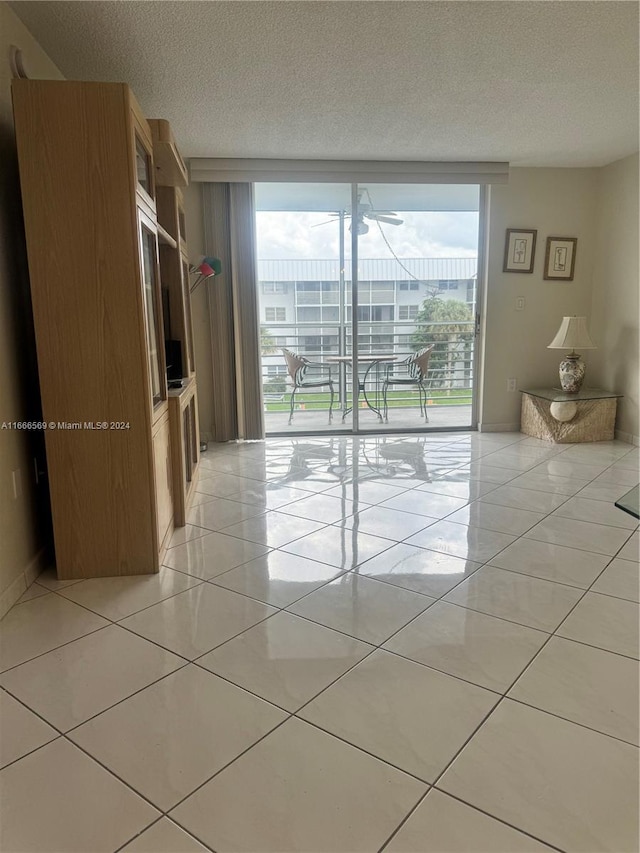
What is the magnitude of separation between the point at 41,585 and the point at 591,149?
480cm

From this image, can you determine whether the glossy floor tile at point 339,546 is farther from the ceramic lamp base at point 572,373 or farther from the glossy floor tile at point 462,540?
the ceramic lamp base at point 572,373

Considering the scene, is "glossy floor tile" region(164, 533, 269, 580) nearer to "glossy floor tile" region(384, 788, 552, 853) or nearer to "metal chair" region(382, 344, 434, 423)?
"glossy floor tile" region(384, 788, 552, 853)

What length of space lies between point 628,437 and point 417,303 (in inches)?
86.3

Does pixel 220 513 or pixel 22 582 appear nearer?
pixel 22 582

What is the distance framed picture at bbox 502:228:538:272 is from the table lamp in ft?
2.11

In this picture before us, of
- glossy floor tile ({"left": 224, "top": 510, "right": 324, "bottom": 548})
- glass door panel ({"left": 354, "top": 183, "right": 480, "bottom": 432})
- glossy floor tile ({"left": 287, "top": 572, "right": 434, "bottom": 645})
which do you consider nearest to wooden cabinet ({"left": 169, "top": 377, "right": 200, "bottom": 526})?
glossy floor tile ({"left": 224, "top": 510, "right": 324, "bottom": 548})

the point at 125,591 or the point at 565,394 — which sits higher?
the point at 565,394

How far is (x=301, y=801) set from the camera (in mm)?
1267

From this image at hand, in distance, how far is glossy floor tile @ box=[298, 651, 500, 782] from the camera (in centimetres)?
141

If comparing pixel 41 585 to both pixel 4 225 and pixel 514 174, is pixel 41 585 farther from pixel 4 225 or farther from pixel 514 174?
pixel 514 174

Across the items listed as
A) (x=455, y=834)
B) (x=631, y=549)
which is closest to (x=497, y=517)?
(x=631, y=549)

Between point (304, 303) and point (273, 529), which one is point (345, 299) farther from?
point (273, 529)

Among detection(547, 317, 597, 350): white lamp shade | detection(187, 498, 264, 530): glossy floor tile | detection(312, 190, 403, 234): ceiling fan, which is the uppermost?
detection(312, 190, 403, 234): ceiling fan

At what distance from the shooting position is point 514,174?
16.2ft
